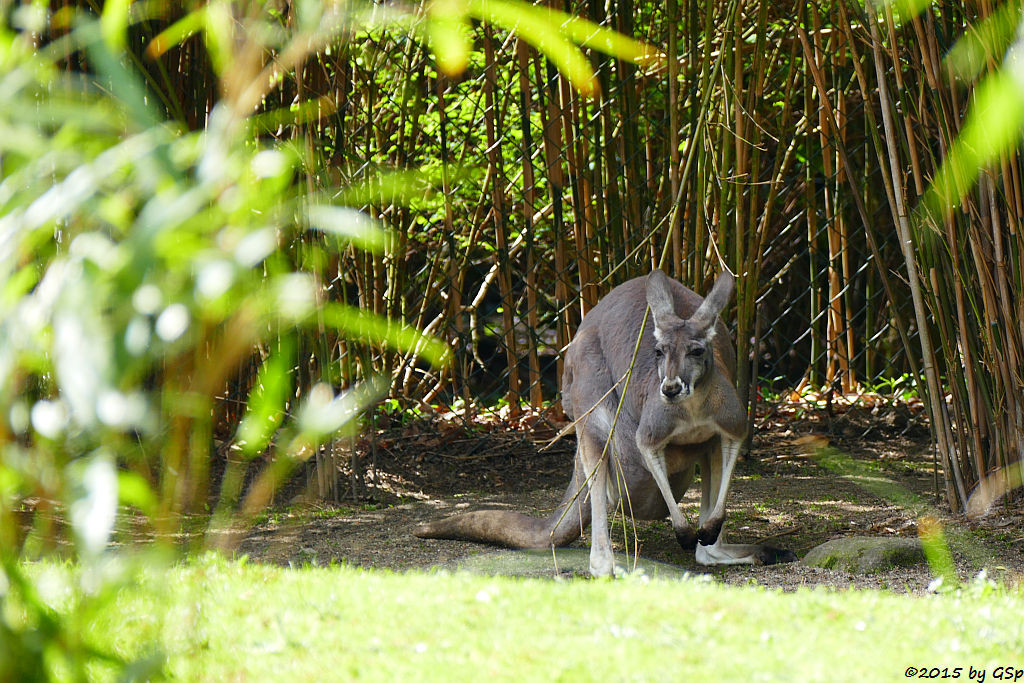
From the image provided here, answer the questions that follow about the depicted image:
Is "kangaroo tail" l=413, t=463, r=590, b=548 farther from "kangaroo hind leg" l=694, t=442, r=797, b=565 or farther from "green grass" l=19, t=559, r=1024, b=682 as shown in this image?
"green grass" l=19, t=559, r=1024, b=682

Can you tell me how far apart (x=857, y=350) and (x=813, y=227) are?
102 centimetres

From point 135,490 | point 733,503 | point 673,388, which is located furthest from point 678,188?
point 135,490

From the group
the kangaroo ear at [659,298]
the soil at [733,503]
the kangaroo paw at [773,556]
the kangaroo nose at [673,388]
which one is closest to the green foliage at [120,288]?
the soil at [733,503]

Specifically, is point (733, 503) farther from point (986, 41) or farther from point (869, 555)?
point (986, 41)

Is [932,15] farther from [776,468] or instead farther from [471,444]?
[471,444]

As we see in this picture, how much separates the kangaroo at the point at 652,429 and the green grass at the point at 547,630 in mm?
767

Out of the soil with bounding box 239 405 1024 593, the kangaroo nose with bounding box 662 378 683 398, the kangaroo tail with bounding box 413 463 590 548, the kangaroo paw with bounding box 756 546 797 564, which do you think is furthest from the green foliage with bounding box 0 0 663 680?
the kangaroo paw with bounding box 756 546 797 564

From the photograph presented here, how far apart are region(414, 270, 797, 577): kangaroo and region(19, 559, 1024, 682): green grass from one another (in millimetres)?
767

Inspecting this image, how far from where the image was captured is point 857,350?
718 cm

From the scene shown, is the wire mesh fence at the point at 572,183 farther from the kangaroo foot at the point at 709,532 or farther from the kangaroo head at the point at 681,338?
the kangaroo foot at the point at 709,532

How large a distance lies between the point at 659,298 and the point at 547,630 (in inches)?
63.6

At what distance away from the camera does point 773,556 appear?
11.9 ft

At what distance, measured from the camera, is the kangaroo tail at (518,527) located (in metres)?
3.76

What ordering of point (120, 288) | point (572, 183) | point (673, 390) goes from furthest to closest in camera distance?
point (572, 183), point (673, 390), point (120, 288)
